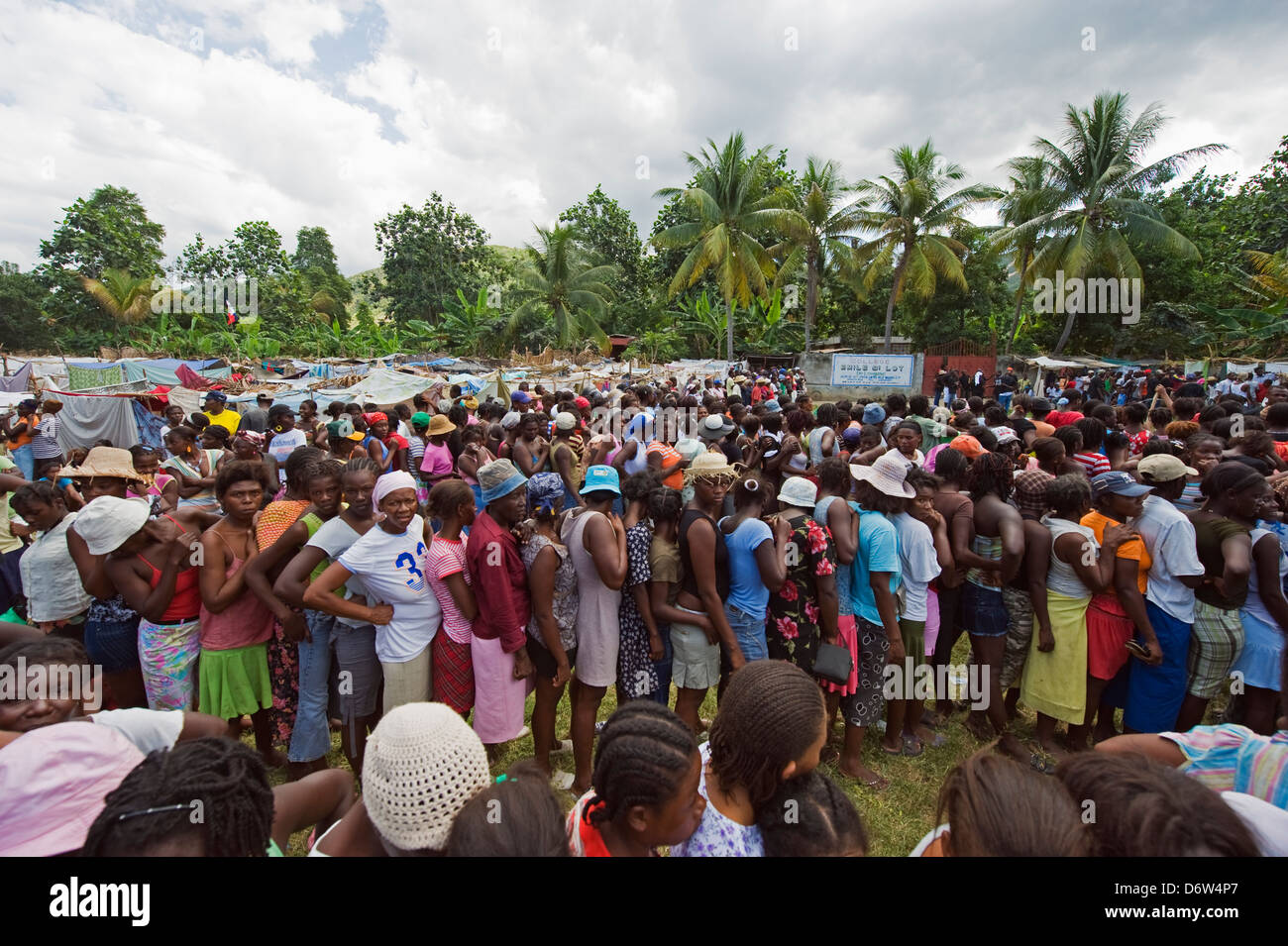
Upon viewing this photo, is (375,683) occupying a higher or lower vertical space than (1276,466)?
lower

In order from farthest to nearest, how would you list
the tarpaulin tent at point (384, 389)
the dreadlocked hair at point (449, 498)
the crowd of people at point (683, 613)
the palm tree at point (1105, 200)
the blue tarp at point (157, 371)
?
1. the palm tree at point (1105, 200)
2. the blue tarp at point (157, 371)
3. the tarpaulin tent at point (384, 389)
4. the dreadlocked hair at point (449, 498)
5. the crowd of people at point (683, 613)

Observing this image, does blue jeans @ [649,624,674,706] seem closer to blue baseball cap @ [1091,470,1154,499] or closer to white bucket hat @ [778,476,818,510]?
white bucket hat @ [778,476,818,510]

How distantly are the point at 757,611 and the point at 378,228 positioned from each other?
38040mm

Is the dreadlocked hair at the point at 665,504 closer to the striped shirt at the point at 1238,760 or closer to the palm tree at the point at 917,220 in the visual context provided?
the striped shirt at the point at 1238,760

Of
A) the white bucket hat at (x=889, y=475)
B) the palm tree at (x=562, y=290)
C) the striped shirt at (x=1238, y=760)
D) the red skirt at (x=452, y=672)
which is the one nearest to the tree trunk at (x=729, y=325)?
the palm tree at (x=562, y=290)

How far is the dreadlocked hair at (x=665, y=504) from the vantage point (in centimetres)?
322

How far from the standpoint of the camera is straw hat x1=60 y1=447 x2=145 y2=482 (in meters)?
3.36

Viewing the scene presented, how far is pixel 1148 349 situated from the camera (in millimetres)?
25234

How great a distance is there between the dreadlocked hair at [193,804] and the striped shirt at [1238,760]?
2701mm

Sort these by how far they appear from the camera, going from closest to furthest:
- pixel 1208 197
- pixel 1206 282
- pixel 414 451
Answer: pixel 414 451
pixel 1206 282
pixel 1208 197

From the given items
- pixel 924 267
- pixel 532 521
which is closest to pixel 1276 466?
pixel 532 521

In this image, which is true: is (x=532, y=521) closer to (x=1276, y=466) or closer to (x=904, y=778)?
(x=904, y=778)

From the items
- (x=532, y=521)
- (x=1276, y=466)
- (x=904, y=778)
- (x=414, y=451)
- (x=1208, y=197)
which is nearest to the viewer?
(x=532, y=521)
